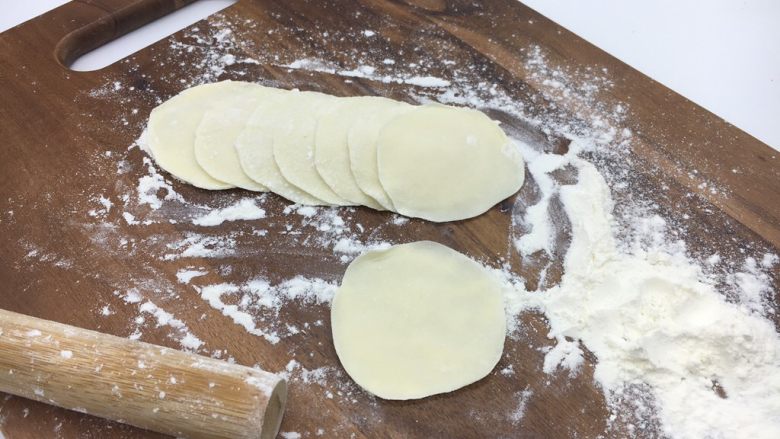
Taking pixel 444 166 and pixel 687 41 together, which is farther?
pixel 687 41

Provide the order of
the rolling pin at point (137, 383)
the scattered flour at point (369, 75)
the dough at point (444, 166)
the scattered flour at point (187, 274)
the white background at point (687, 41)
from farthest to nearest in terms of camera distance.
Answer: the white background at point (687, 41)
the scattered flour at point (369, 75)
the dough at point (444, 166)
the scattered flour at point (187, 274)
the rolling pin at point (137, 383)

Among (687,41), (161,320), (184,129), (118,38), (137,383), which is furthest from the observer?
(687,41)

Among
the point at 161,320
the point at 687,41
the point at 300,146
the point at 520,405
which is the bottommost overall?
the point at 161,320

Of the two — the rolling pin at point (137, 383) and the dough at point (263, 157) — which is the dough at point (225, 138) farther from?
the rolling pin at point (137, 383)

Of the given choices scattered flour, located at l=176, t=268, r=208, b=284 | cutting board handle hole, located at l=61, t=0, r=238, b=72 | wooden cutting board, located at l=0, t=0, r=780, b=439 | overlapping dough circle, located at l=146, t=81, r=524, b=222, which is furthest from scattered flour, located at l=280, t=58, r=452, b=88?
scattered flour, located at l=176, t=268, r=208, b=284

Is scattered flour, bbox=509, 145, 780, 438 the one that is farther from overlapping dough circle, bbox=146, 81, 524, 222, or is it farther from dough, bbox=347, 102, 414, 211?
dough, bbox=347, 102, 414, 211

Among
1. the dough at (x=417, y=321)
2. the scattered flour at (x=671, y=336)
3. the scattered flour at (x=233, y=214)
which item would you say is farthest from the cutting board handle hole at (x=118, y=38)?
the scattered flour at (x=671, y=336)

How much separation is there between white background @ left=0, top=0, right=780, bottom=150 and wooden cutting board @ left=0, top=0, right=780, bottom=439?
0.26 metres

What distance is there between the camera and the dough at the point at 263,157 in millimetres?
1733

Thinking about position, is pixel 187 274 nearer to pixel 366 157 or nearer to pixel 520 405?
pixel 366 157

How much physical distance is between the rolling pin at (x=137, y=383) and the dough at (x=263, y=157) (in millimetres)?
576

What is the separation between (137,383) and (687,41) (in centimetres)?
225

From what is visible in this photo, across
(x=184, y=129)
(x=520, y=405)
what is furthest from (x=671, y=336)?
(x=184, y=129)

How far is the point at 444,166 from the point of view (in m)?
1.73
